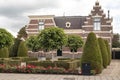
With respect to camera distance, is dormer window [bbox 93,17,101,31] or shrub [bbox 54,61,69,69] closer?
shrub [bbox 54,61,69,69]

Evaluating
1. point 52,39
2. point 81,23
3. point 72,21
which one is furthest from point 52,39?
point 72,21

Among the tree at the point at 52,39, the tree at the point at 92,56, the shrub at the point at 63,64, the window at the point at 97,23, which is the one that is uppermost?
the window at the point at 97,23

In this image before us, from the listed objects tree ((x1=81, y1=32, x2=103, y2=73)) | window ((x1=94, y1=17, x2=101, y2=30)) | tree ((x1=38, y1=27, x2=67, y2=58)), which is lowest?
tree ((x1=81, y1=32, x2=103, y2=73))

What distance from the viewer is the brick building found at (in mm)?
47688

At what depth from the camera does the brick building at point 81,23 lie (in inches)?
1877

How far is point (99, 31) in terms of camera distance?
47938mm

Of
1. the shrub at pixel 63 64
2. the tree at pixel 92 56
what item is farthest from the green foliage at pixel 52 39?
the tree at pixel 92 56

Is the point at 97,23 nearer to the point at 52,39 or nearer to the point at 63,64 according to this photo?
the point at 52,39

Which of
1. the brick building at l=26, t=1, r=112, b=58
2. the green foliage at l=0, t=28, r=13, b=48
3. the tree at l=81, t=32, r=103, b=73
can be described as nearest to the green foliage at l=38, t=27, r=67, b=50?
the green foliage at l=0, t=28, r=13, b=48

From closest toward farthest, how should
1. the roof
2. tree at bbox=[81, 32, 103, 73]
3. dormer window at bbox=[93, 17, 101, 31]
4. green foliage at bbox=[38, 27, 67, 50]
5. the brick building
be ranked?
tree at bbox=[81, 32, 103, 73] → green foliage at bbox=[38, 27, 67, 50] → the brick building → dormer window at bbox=[93, 17, 101, 31] → the roof

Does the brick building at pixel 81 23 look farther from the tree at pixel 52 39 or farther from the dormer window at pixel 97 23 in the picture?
the tree at pixel 52 39

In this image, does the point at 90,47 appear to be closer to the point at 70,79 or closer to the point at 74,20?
the point at 70,79

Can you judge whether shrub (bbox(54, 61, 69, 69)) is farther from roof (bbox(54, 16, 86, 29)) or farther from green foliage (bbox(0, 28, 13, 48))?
roof (bbox(54, 16, 86, 29))

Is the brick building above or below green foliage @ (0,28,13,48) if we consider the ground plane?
above
